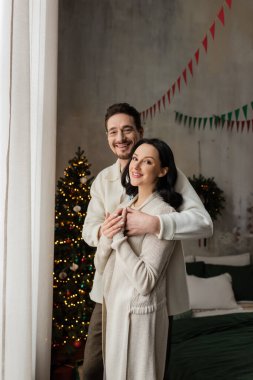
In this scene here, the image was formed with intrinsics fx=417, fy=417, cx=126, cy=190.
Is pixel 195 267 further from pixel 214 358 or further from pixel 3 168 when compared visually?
pixel 3 168

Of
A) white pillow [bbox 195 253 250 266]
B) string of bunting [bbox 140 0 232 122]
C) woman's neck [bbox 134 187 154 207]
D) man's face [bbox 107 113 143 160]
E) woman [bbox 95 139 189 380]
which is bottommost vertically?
white pillow [bbox 195 253 250 266]

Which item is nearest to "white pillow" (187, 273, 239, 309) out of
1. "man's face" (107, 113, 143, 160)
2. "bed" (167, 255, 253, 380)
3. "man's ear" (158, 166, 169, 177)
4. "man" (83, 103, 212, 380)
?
"bed" (167, 255, 253, 380)

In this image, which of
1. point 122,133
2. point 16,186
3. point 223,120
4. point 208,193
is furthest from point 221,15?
point 16,186

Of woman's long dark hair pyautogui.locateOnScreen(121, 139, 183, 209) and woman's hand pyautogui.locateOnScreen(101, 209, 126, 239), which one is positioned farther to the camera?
woman's long dark hair pyautogui.locateOnScreen(121, 139, 183, 209)

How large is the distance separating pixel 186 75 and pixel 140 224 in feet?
13.3

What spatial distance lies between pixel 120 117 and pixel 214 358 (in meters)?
1.77

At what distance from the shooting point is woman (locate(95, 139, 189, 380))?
1.60m

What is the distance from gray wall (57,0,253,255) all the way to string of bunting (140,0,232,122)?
0.05 m

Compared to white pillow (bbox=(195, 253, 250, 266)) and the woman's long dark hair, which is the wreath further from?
the woman's long dark hair

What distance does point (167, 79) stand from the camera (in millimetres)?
5242

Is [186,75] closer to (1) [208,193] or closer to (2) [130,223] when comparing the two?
(1) [208,193]

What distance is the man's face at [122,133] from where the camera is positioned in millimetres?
2113

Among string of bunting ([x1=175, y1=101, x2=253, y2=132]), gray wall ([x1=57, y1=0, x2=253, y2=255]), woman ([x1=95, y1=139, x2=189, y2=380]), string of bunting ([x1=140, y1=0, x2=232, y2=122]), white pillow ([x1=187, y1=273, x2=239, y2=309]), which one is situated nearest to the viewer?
woman ([x1=95, y1=139, x2=189, y2=380])

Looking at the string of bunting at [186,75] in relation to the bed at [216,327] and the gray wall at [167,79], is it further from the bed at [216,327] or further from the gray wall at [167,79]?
the bed at [216,327]
